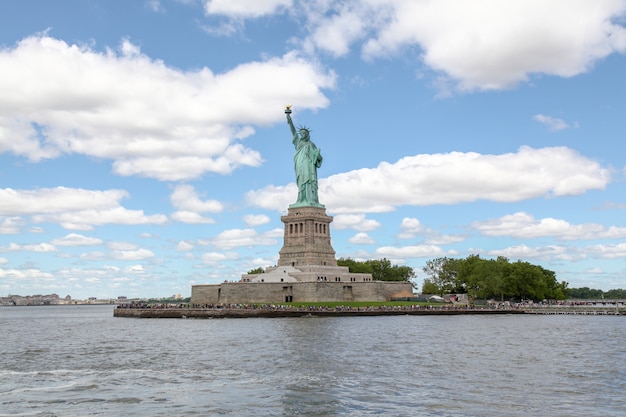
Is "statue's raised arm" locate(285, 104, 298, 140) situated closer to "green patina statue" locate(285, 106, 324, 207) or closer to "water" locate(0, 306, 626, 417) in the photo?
"green patina statue" locate(285, 106, 324, 207)

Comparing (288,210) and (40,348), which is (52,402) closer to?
(40,348)

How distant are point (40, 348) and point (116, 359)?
39.6 feet

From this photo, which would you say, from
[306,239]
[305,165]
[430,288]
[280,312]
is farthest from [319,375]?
[430,288]

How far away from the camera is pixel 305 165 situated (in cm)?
10888

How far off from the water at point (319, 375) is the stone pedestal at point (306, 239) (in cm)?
4555

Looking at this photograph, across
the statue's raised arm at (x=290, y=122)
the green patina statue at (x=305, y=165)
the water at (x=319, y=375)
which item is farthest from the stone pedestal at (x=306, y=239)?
the water at (x=319, y=375)

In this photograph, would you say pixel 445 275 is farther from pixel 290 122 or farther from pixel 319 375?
pixel 319 375

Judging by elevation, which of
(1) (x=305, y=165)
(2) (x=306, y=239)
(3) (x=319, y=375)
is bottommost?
(3) (x=319, y=375)

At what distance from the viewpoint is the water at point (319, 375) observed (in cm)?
2591

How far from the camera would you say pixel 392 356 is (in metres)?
41.6

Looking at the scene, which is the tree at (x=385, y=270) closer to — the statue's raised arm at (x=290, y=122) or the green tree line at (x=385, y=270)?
the green tree line at (x=385, y=270)

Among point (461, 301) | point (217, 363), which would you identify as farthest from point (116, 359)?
point (461, 301)

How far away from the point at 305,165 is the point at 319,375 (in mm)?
76602

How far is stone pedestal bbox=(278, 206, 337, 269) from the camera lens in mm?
103688
